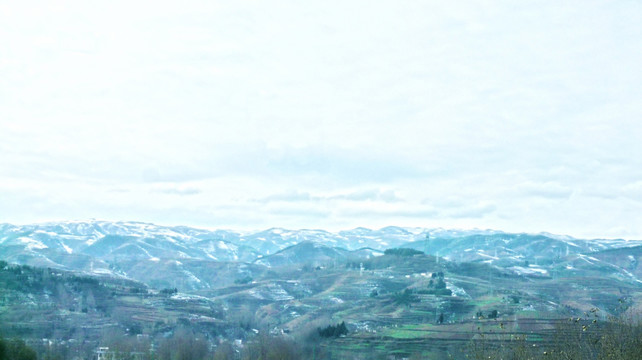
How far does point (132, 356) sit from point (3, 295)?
6973cm

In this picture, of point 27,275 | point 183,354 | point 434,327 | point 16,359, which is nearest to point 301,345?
point 183,354

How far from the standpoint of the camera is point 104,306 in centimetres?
19388

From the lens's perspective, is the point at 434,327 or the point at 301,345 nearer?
the point at 301,345

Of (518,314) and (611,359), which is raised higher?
(611,359)

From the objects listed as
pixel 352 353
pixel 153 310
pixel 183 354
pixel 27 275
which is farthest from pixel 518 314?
pixel 27 275

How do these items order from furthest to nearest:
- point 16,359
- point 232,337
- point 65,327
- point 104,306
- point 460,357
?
1. point 104,306
2. point 232,337
3. point 65,327
4. point 460,357
5. point 16,359

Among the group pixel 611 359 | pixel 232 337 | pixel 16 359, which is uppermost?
pixel 611 359

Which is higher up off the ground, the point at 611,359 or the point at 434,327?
the point at 611,359

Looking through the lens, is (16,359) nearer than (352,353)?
Yes

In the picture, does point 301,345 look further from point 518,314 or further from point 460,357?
point 518,314

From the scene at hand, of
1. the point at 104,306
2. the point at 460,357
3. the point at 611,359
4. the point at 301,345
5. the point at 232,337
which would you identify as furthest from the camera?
the point at 104,306

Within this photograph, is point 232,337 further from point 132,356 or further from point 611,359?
point 611,359

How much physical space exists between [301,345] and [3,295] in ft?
258

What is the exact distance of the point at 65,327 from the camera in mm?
159500
